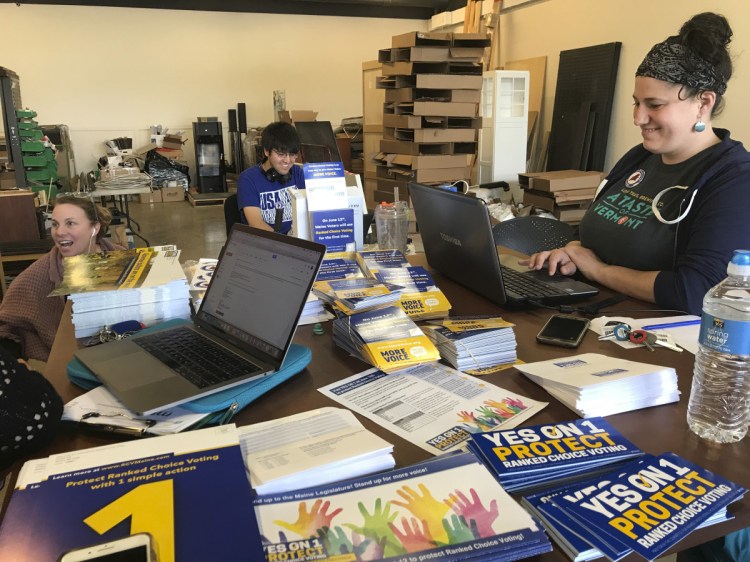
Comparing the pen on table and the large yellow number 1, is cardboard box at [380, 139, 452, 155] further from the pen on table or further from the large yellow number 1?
the large yellow number 1

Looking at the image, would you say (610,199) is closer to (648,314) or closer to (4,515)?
(648,314)

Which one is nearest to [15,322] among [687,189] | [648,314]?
[648,314]

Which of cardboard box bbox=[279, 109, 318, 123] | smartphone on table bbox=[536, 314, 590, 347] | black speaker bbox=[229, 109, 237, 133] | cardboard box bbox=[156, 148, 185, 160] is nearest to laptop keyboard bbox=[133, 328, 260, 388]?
smartphone on table bbox=[536, 314, 590, 347]

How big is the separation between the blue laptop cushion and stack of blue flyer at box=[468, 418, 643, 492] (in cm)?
40

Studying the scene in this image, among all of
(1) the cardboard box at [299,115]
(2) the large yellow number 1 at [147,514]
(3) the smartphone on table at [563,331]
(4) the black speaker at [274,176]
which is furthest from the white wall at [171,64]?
(2) the large yellow number 1 at [147,514]

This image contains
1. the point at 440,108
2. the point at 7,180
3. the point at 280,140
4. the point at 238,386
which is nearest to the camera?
the point at 238,386

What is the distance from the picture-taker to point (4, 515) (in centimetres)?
69

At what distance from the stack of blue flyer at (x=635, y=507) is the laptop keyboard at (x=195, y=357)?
1.90 ft

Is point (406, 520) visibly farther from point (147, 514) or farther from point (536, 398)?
point (536, 398)

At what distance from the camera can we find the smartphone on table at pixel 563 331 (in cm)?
130

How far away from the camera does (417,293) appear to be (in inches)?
59.1

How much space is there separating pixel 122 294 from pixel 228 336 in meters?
0.33

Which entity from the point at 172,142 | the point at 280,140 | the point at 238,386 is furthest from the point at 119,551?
the point at 172,142

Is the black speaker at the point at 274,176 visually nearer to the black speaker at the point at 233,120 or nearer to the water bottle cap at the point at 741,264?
the water bottle cap at the point at 741,264
